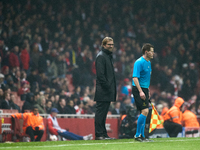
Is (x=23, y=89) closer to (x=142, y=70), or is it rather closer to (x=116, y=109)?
(x=116, y=109)

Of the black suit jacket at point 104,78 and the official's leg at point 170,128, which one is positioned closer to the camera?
the black suit jacket at point 104,78

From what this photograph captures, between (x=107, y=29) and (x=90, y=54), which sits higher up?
(x=107, y=29)

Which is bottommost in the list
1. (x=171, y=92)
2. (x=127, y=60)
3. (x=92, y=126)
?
(x=92, y=126)

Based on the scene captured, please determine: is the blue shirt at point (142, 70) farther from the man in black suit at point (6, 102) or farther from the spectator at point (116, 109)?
the spectator at point (116, 109)

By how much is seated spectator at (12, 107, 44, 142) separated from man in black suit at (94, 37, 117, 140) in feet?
12.9

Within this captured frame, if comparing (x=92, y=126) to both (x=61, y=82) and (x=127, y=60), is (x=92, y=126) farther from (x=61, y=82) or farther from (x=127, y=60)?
(x=127, y=60)

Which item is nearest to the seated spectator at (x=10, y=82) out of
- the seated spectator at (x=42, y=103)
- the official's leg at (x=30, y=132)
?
the seated spectator at (x=42, y=103)

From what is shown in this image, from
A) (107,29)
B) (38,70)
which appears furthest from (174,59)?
(38,70)

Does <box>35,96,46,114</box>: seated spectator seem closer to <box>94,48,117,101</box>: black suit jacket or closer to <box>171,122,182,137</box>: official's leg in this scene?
<box>171,122,182,137</box>: official's leg

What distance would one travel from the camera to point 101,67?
7891 mm

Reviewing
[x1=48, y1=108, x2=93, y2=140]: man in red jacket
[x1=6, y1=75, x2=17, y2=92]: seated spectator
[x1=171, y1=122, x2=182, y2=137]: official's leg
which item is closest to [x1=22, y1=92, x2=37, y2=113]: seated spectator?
[x1=48, y1=108, x2=93, y2=140]: man in red jacket

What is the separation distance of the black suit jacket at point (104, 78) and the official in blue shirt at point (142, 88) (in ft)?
2.45

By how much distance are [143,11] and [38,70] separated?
11.1 meters

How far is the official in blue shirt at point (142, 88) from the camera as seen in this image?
7215mm
